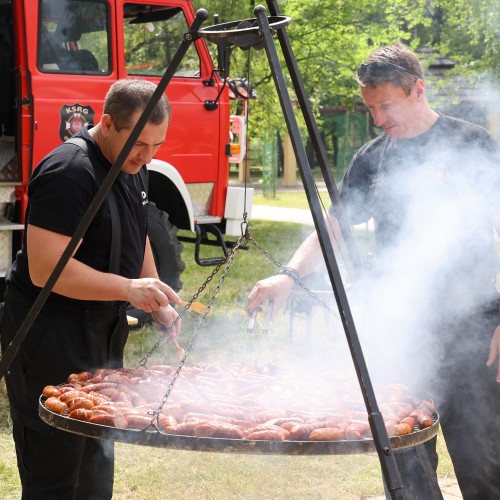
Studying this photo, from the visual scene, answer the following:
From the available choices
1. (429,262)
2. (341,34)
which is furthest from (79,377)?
(341,34)

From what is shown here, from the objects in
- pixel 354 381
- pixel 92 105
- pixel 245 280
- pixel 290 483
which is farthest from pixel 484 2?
pixel 354 381

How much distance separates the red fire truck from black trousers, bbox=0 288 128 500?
3.57 metres

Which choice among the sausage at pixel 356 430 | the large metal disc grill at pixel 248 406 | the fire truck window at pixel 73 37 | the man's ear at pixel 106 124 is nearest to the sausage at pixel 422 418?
the large metal disc grill at pixel 248 406

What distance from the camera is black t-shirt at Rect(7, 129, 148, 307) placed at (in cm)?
264

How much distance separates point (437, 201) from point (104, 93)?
4301mm

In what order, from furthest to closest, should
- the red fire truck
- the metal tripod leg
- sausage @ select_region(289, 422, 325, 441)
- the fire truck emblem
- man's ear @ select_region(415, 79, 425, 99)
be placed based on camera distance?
the fire truck emblem, the red fire truck, man's ear @ select_region(415, 79, 425, 99), sausage @ select_region(289, 422, 325, 441), the metal tripod leg

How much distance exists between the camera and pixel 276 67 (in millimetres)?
2301

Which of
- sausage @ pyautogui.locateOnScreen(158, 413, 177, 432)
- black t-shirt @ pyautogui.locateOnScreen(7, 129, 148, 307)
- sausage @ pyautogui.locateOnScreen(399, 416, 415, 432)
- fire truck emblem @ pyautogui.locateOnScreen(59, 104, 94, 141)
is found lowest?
fire truck emblem @ pyautogui.locateOnScreen(59, 104, 94, 141)

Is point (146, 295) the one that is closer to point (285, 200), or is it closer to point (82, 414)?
point (82, 414)

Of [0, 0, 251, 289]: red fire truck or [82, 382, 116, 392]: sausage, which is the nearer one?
[82, 382, 116, 392]: sausage

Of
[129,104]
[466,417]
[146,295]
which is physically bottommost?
[466,417]

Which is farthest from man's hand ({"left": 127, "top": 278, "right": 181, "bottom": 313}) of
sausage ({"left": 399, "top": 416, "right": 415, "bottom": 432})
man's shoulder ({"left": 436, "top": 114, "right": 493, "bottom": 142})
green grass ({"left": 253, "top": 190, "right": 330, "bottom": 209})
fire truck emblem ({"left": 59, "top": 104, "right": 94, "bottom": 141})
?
green grass ({"left": 253, "top": 190, "right": 330, "bottom": 209})

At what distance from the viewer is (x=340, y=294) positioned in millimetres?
2201

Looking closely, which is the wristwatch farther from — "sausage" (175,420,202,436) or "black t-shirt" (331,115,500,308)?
"sausage" (175,420,202,436)
